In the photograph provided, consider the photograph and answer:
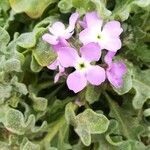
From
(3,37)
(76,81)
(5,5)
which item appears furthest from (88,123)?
(5,5)

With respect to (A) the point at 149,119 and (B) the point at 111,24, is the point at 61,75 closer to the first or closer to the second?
(B) the point at 111,24

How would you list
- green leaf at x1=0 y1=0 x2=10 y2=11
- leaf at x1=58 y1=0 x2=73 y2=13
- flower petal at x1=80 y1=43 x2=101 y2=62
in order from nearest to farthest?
flower petal at x1=80 y1=43 x2=101 y2=62 < leaf at x1=58 y1=0 x2=73 y2=13 < green leaf at x1=0 y1=0 x2=10 y2=11

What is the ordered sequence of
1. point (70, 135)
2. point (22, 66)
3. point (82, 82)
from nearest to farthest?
point (82, 82), point (22, 66), point (70, 135)

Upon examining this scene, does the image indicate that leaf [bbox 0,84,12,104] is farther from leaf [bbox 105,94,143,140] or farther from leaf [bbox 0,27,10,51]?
leaf [bbox 105,94,143,140]

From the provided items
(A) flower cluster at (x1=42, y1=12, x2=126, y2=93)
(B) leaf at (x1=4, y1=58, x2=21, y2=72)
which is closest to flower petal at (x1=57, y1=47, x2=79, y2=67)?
(A) flower cluster at (x1=42, y1=12, x2=126, y2=93)

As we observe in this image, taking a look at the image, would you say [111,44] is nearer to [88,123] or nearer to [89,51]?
[89,51]

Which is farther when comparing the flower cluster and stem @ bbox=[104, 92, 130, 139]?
stem @ bbox=[104, 92, 130, 139]

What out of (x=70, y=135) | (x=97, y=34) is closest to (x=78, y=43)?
(x=97, y=34)
